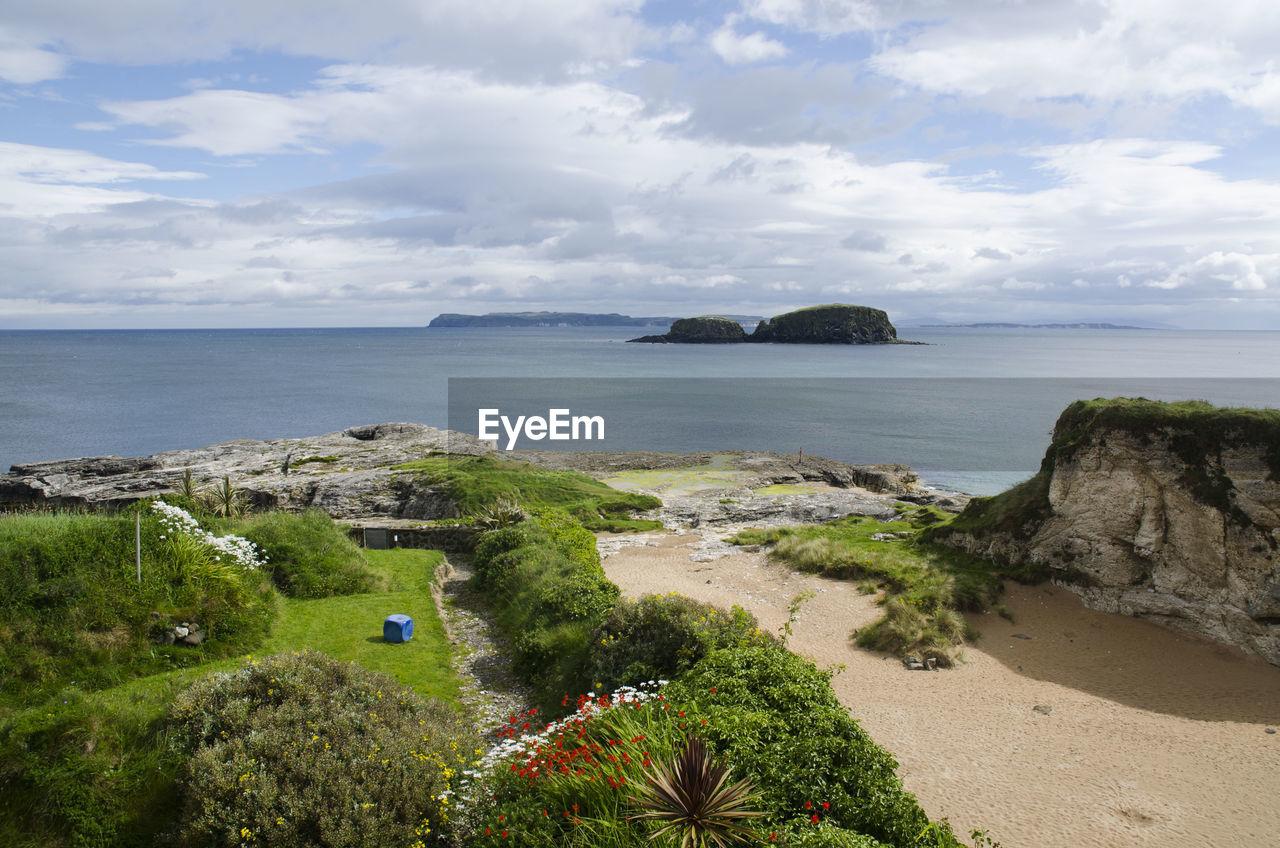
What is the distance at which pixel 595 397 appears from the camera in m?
89.1

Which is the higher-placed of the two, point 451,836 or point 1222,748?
point 451,836

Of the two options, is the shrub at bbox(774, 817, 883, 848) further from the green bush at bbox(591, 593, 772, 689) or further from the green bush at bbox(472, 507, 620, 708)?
the green bush at bbox(472, 507, 620, 708)

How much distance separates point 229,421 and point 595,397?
129ft

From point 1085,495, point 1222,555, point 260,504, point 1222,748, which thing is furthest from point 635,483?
point 1222,748

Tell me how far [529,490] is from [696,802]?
26036 millimetres

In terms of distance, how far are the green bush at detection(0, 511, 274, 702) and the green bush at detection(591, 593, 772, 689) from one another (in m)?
7.14

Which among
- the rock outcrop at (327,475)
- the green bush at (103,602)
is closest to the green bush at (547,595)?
the green bush at (103,602)

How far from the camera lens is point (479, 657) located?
14.9 m

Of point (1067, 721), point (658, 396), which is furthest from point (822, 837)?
point (658, 396)

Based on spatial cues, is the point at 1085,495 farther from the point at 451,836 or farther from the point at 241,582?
the point at 241,582

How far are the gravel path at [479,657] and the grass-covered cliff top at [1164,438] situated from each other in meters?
14.3

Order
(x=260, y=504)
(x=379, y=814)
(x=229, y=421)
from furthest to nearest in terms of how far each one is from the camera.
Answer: (x=229, y=421) < (x=260, y=504) < (x=379, y=814)

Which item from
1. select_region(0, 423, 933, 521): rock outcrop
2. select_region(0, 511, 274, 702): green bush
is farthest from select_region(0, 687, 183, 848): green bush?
select_region(0, 423, 933, 521): rock outcrop

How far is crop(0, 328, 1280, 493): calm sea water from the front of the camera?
198 ft
